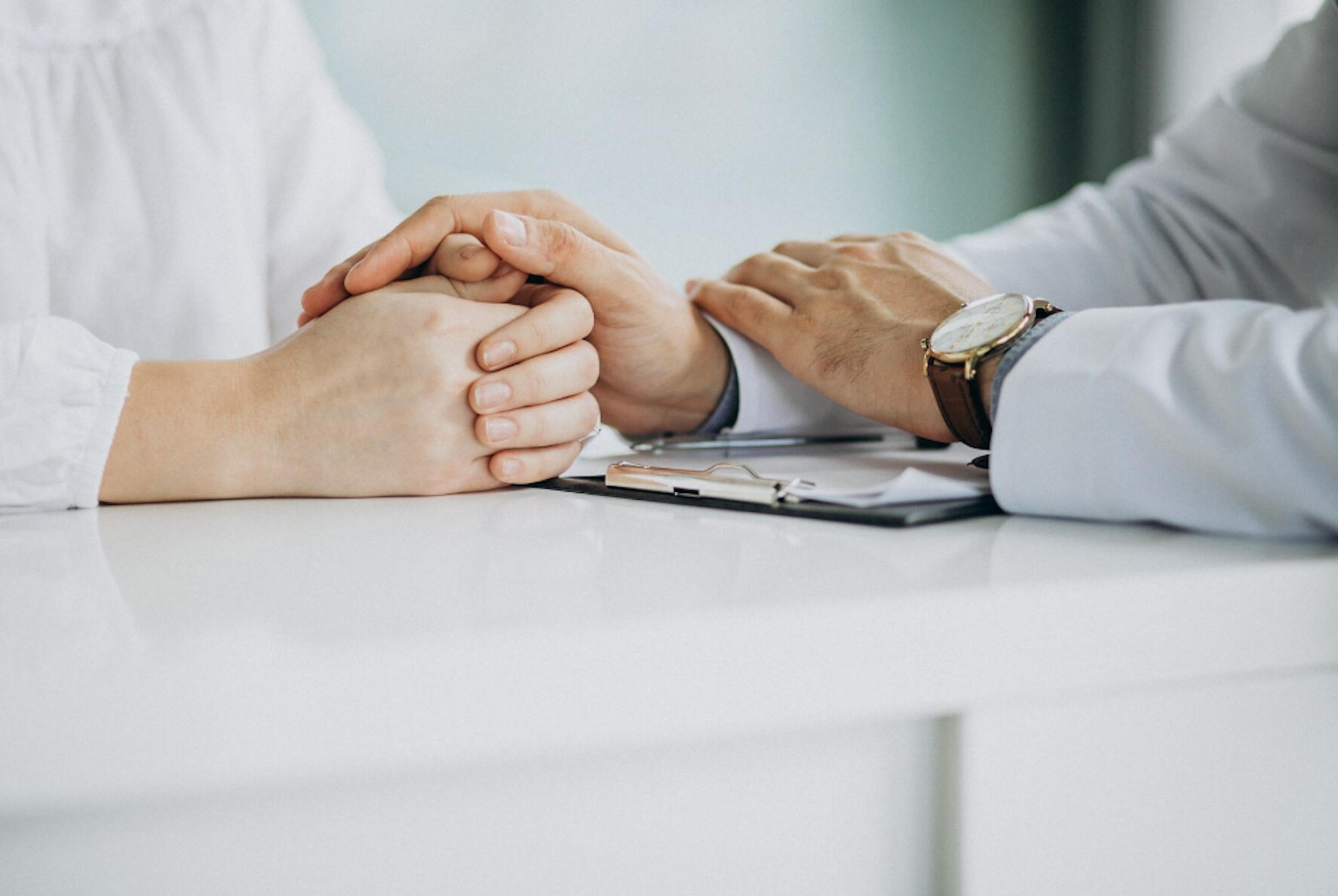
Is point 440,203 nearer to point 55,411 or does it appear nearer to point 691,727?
point 55,411

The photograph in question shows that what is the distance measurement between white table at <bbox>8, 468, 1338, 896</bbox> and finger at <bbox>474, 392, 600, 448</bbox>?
230 mm

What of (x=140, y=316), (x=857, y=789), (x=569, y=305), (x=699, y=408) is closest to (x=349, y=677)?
(x=857, y=789)

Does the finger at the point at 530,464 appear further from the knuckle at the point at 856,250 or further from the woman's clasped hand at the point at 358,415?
the knuckle at the point at 856,250

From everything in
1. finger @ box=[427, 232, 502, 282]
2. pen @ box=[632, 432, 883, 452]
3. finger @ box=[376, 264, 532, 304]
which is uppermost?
finger @ box=[427, 232, 502, 282]

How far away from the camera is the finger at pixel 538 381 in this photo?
0.63 meters

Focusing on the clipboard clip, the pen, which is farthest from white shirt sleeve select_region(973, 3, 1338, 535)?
the pen

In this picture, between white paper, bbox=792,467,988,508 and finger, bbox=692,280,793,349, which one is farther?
finger, bbox=692,280,793,349

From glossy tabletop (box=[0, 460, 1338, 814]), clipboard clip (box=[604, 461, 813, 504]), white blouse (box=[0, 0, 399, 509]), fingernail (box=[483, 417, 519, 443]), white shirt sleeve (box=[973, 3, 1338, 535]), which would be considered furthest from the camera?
white blouse (box=[0, 0, 399, 509])

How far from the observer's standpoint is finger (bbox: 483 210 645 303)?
68 centimetres

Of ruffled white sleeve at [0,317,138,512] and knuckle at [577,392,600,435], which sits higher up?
ruffled white sleeve at [0,317,138,512]

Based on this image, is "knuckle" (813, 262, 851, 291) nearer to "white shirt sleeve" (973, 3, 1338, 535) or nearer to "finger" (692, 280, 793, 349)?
"finger" (692, 280, 793, 349)

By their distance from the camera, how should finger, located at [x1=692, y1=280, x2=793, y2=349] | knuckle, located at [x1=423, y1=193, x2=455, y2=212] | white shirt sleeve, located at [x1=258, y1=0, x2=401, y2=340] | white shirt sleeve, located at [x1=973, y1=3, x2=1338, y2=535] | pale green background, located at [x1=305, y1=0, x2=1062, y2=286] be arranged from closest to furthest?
white shirt sleeve, located at [x1=973, y1=3, x2=1338, y2=535]
knuckle, located at [x1=423, y1=193, x2=455, y2=212]
finger, located at [x1=692, y1=280, x2=793, y2=349]
white shirt sleeve, located at [x1=258, y1=0, x2=401, y2=340]
pale green background, located at [x1=305, y1=0, x2=1062, y2=286]

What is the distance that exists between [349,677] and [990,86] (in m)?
2.68

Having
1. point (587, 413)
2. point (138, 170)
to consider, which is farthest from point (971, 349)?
point (138, 170)
